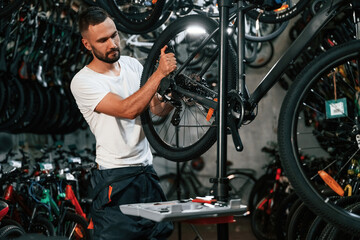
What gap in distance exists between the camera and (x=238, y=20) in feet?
6.14

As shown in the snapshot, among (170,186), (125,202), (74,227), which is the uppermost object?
(125,202)

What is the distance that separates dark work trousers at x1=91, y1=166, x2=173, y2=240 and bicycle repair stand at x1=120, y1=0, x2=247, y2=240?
2.15 ft

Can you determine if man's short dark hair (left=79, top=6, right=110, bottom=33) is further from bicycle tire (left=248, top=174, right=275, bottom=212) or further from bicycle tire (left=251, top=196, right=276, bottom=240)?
bicycle tire (left=248, top=174, right=275, bottom=212)

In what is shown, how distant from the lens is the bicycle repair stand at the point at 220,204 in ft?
4.27

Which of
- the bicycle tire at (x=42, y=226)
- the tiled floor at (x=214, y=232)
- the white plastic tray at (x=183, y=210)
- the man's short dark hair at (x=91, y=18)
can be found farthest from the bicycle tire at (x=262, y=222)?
the white plastic tray at (x=183, y=210)

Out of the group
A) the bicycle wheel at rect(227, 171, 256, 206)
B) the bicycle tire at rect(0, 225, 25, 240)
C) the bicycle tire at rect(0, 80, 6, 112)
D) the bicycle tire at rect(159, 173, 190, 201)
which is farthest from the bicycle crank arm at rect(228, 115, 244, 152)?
the bicycle tire at rect(159, 173, 190, 201)

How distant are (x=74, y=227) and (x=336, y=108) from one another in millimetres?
3059

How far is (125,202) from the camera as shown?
2158 mm

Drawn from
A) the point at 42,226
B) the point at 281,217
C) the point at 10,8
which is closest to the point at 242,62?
the point at 10,8

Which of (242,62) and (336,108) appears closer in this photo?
(242,62)

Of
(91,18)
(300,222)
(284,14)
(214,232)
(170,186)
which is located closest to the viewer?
(91,18)

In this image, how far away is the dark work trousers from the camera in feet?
6.84

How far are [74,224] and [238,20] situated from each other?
123 inches

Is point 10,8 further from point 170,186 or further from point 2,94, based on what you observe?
point 170,186
